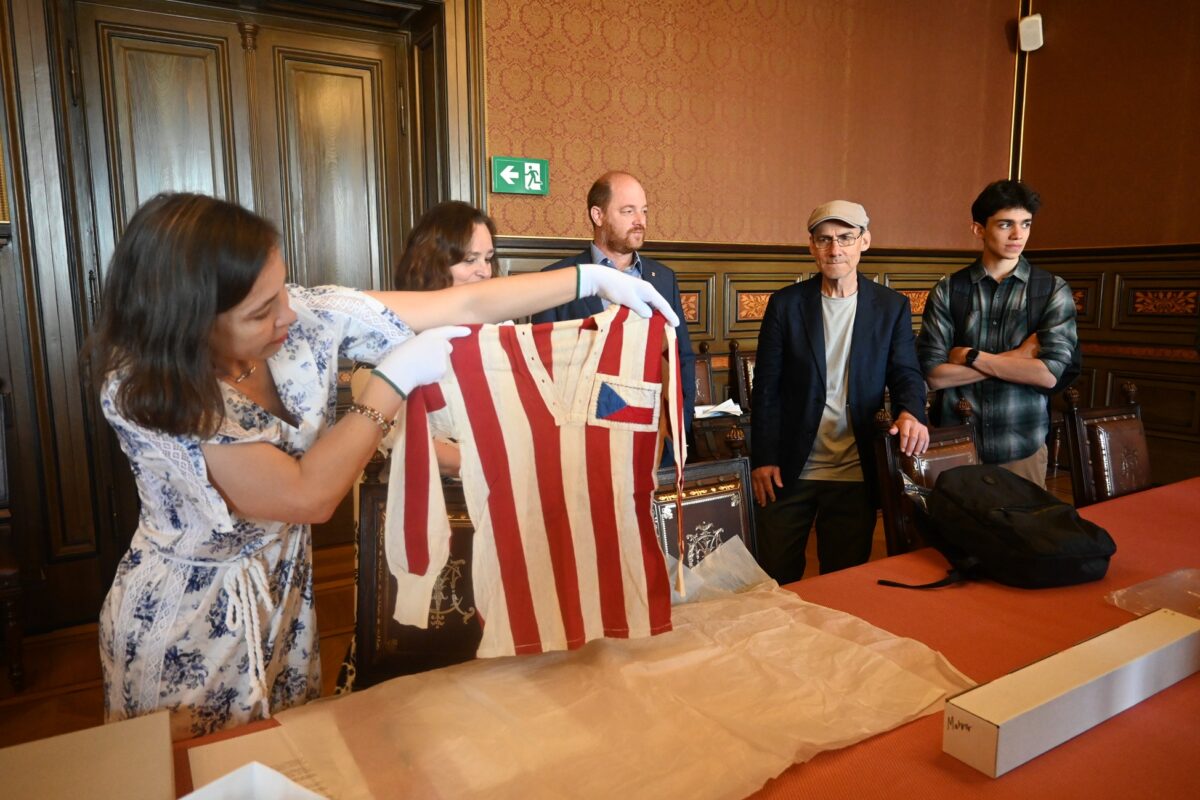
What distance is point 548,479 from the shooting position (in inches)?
46.7

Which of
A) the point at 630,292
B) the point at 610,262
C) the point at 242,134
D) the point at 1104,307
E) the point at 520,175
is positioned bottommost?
the point at 1104,307

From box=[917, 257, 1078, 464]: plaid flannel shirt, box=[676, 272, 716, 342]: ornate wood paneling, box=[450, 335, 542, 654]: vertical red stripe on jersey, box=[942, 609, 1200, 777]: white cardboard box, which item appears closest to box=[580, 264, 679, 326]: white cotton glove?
box=[450, 335, 542, 654]: vertical red stripe on jersey

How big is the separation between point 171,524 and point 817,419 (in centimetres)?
159

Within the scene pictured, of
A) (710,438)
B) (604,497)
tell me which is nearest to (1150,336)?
(710,438)

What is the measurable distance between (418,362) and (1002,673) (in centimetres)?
92

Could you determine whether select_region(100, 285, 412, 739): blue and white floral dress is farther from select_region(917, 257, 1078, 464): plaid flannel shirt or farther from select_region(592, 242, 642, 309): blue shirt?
select_region(917, 257, 1078, 464): plaid flannel shirt

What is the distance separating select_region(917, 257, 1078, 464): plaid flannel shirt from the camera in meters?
2.34

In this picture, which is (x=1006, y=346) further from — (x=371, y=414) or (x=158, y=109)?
(x=158, y=109)

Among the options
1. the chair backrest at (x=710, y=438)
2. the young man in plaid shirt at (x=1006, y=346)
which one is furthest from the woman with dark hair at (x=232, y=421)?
the chair backrest at (x=710, y=438)

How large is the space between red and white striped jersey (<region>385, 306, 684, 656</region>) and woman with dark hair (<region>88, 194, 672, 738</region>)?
69mm

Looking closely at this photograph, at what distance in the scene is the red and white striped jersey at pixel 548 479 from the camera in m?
1.10

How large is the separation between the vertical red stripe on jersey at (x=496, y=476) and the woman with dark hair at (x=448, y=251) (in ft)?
2.89

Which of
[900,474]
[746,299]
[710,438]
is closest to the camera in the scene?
[900,474]

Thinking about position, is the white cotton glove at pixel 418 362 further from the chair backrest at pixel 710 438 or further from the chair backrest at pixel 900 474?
the chair backrest at pixel 710 438
